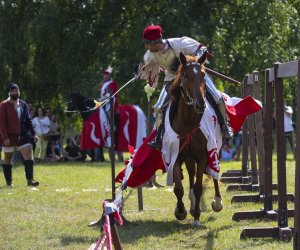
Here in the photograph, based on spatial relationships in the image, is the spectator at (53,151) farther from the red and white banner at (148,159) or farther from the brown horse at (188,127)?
the brown horse at (188,127)

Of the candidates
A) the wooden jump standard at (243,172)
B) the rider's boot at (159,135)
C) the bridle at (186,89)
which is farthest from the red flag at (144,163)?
the wooden jump standard at (243,172)

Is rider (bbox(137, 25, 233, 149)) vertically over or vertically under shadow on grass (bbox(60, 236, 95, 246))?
over

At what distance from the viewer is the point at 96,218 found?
10.9m

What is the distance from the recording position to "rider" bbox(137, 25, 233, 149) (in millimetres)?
9875

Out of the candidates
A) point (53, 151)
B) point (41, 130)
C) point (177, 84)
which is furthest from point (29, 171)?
point (53, 151)

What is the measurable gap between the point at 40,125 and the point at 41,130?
166 mm

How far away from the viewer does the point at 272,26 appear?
25.1 metres

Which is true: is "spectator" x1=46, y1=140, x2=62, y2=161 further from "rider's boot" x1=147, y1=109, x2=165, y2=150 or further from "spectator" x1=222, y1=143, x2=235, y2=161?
"rider's boot" x1=147, y1=109, x2=165, y2=150

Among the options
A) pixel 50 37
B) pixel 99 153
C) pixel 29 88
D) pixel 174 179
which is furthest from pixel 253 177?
pixel 29 88

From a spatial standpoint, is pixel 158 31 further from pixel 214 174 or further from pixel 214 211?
pixel 214 211

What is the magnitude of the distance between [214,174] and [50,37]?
1658cm

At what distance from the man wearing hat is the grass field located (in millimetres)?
490

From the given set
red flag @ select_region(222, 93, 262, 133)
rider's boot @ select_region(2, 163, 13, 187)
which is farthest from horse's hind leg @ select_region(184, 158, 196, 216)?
rider's boot @ select_region(2, 163, 13, 187)

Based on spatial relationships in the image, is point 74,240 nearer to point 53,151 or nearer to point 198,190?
point 198,190
